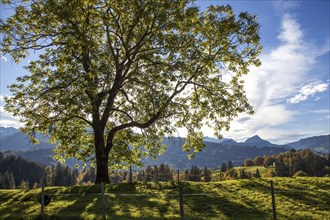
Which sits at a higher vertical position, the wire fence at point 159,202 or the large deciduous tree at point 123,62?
the large deciduous tree at point 123,62

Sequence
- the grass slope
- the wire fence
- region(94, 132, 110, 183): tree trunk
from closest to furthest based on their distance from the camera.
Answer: the grass slope → the wire fence → region(94, 132, 110, 183): tree trunk

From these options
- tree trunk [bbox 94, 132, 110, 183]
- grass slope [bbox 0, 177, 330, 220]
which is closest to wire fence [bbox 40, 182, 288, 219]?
grass slope [bbox 0, 177, 330, 220]

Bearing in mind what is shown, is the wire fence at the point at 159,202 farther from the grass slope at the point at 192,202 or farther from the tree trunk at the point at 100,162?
the tree trunk at the point at 100,162

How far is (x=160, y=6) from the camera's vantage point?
30.9 m

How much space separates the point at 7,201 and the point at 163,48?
22235 mm

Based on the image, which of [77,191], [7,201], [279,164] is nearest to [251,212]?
[77,191]

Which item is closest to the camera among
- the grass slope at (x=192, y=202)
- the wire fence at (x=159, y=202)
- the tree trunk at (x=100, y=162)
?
the grass slope at (x=192, y=202)

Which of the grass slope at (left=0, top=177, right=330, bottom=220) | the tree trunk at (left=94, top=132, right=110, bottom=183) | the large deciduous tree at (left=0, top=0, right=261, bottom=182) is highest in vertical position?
the large deciduous tree at (left=0, top=0, right=261, bottom=182)

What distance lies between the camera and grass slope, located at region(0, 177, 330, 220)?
73.1 feet

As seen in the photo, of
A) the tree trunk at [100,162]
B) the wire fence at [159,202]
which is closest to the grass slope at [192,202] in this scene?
the wire fence at [159,202]

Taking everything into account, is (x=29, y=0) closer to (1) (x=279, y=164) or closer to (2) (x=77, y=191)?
(2) (x=77, y=191)

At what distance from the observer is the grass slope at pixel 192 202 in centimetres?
2228

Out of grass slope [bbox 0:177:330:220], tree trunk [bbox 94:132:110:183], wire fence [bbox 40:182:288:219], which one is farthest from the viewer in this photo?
tree trunk [bbox 94:132:110:183]

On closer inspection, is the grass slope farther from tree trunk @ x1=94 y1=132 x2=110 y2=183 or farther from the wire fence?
tree trunk @ x1=94 y1=132 x2=110 y2=183
